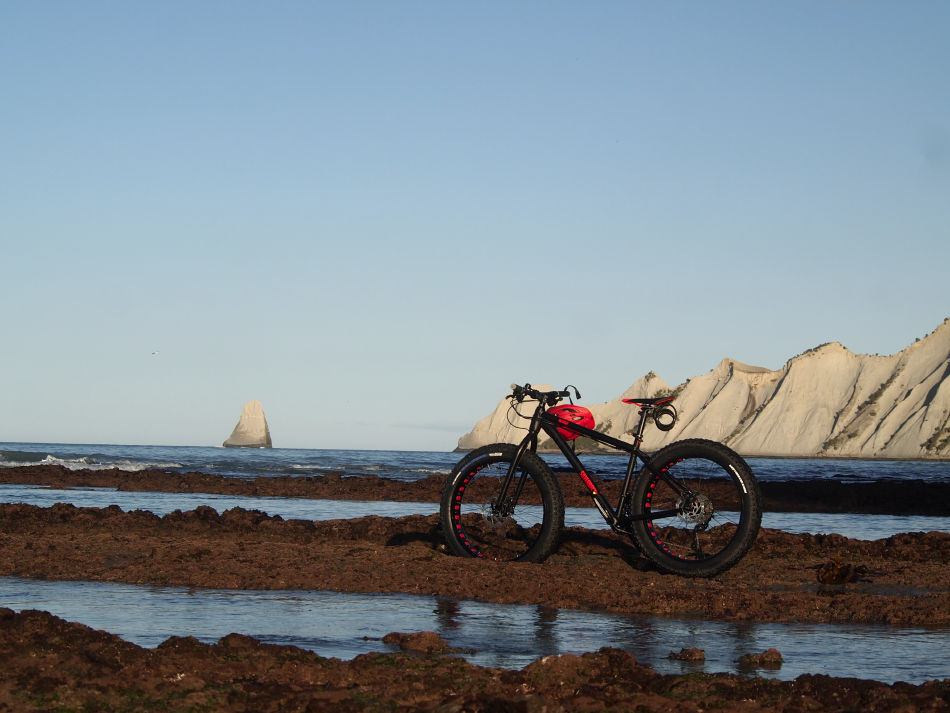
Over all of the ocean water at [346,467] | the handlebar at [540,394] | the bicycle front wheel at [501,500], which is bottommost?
the ocean water at [346,467]

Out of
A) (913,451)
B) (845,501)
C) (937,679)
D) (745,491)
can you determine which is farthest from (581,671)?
(913,451)

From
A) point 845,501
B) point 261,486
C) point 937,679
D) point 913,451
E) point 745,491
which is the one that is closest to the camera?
point 937,679

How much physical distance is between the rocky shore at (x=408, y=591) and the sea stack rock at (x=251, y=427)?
16571 cm

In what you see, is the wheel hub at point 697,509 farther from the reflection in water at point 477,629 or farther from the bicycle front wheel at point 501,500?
the reflection in water at point 477,629

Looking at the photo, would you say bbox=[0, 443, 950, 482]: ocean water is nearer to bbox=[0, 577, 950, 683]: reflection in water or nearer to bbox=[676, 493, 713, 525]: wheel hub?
bbox=[676, 493, 713, 525]: wheel hub

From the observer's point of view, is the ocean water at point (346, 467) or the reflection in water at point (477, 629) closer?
the reflection in water at point (477, 629)

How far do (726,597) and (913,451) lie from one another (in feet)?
273

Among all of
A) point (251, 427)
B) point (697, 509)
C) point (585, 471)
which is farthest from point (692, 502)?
point (251, 427)

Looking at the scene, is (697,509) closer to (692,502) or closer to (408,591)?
(692,502)

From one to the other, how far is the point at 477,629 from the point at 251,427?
173634mm

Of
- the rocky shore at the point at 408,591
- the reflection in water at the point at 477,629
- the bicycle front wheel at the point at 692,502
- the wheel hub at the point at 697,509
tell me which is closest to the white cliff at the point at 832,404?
the rocky shore at the point at 408,591

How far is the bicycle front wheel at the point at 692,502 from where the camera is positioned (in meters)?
8.10

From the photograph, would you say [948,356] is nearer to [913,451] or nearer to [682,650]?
[913,451]

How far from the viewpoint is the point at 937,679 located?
4.43 meters
